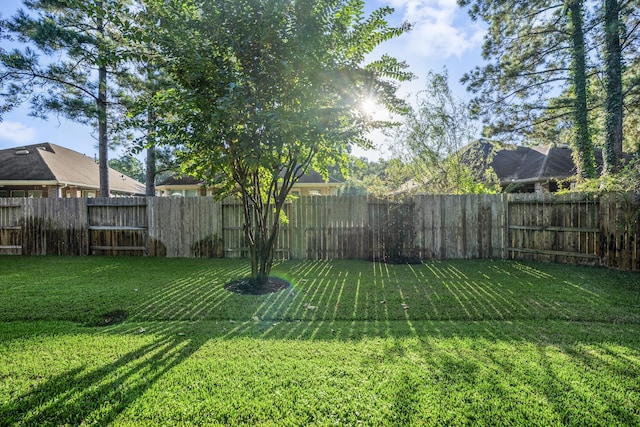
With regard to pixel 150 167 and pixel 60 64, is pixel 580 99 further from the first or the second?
pixel 60 64

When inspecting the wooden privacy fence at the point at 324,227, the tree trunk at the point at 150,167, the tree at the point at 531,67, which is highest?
the tree at the point at 531,67

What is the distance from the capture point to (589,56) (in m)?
9.76

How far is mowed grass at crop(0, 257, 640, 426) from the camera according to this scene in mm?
1985

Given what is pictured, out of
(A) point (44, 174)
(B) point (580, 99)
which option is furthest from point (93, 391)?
(A) point (44, 174)

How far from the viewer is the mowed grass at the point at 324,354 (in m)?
1.99

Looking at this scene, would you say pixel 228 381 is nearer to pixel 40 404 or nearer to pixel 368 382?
pixel 368 382

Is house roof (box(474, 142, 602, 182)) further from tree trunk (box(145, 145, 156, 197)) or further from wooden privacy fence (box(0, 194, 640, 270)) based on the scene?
tree trunk (box(145, 145, 156, 197))

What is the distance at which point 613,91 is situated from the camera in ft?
29.1

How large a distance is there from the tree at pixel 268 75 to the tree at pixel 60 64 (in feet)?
18.6

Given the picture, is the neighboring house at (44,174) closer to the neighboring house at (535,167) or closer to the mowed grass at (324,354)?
the mowed grass at (324,354)

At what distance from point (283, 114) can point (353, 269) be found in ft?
12.9

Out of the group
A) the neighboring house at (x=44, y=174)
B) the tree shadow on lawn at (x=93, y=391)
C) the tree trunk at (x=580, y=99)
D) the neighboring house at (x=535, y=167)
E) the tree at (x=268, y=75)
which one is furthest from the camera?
the neighboring house at (x=44, y=174)

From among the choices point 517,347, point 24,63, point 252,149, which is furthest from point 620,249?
point 24,63

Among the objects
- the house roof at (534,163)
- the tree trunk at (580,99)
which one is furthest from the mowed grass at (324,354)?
the house roof at (534,163)
